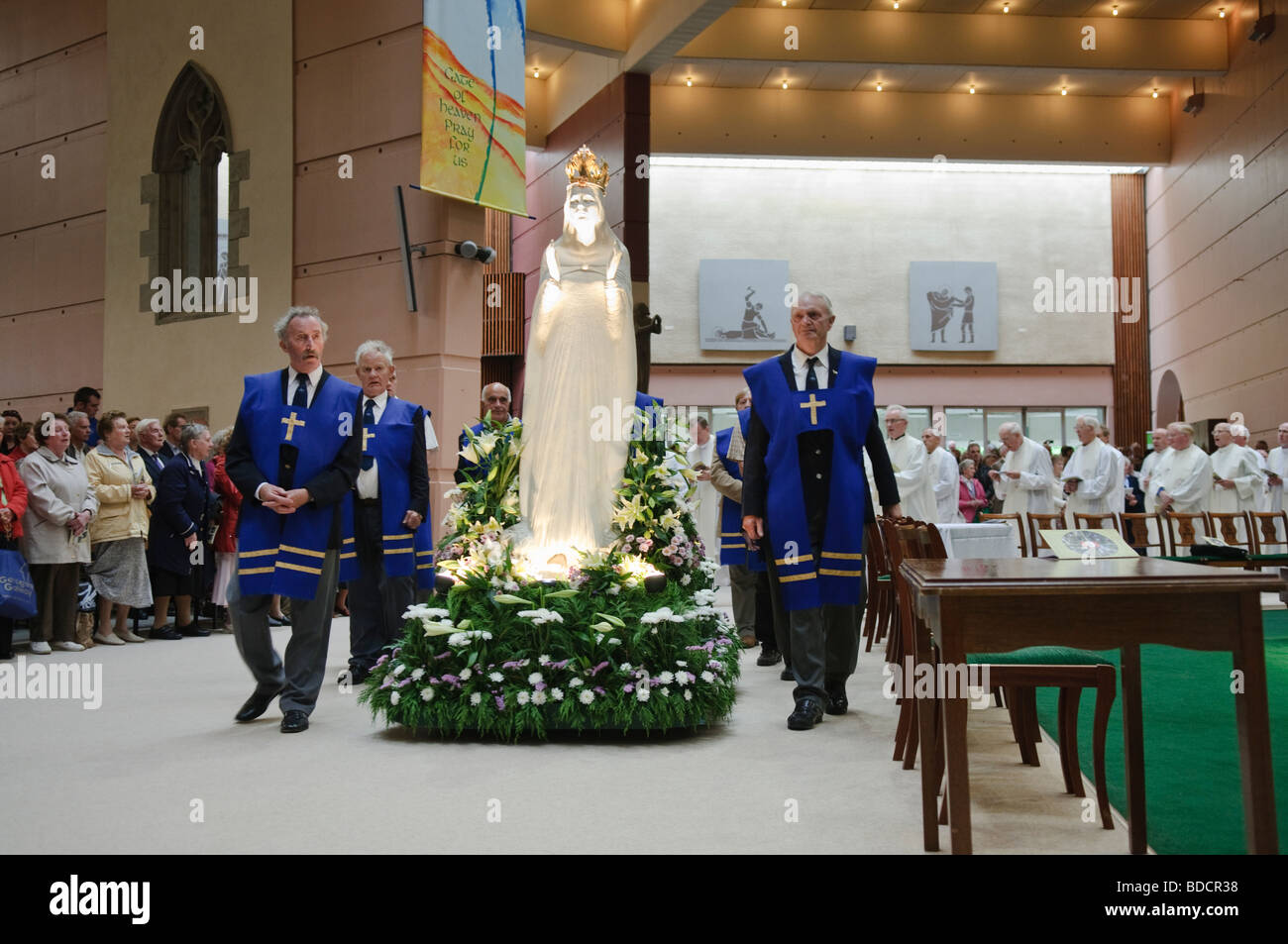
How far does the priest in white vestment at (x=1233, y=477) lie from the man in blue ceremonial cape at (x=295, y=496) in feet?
36.6

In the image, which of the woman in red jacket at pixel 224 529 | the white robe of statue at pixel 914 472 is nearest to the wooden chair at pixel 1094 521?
the white robe of statue at pixel 914 472

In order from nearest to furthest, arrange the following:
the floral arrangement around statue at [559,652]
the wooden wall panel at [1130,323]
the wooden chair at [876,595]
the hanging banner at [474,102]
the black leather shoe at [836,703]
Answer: the floral arrangement around statue at [559,652], the black leather shoe at [836,703], the wooden chair at [876,595], the hanging banner at [474,102], the wooden wall panel at [1130,323]

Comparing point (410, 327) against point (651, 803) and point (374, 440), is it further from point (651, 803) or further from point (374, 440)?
point (651, 803)

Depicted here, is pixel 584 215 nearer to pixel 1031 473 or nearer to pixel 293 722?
pixel 293 722

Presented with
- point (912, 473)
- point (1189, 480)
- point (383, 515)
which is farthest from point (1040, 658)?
point (1189, 480)

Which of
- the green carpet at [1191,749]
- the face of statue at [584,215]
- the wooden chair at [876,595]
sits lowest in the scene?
the green carpet at [1191,749]

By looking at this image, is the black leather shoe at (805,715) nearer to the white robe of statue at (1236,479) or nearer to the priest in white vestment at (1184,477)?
the priest in white vestment at (1184,477)

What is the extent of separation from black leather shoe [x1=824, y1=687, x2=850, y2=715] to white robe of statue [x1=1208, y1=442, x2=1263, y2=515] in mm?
9265

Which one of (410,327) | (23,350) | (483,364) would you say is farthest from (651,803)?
(483,364)

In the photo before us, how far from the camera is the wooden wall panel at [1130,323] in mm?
23594

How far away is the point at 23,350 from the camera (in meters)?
15.8

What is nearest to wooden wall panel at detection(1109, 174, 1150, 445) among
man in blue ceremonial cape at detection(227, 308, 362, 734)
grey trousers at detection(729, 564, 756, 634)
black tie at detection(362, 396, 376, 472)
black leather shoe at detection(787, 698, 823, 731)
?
grey trousers at detection(729, 564, 756, 634)

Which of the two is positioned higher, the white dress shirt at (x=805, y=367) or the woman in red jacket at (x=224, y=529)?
the white dress shirt at (x=805, y=367)

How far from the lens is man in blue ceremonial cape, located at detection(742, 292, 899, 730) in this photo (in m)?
5.34
